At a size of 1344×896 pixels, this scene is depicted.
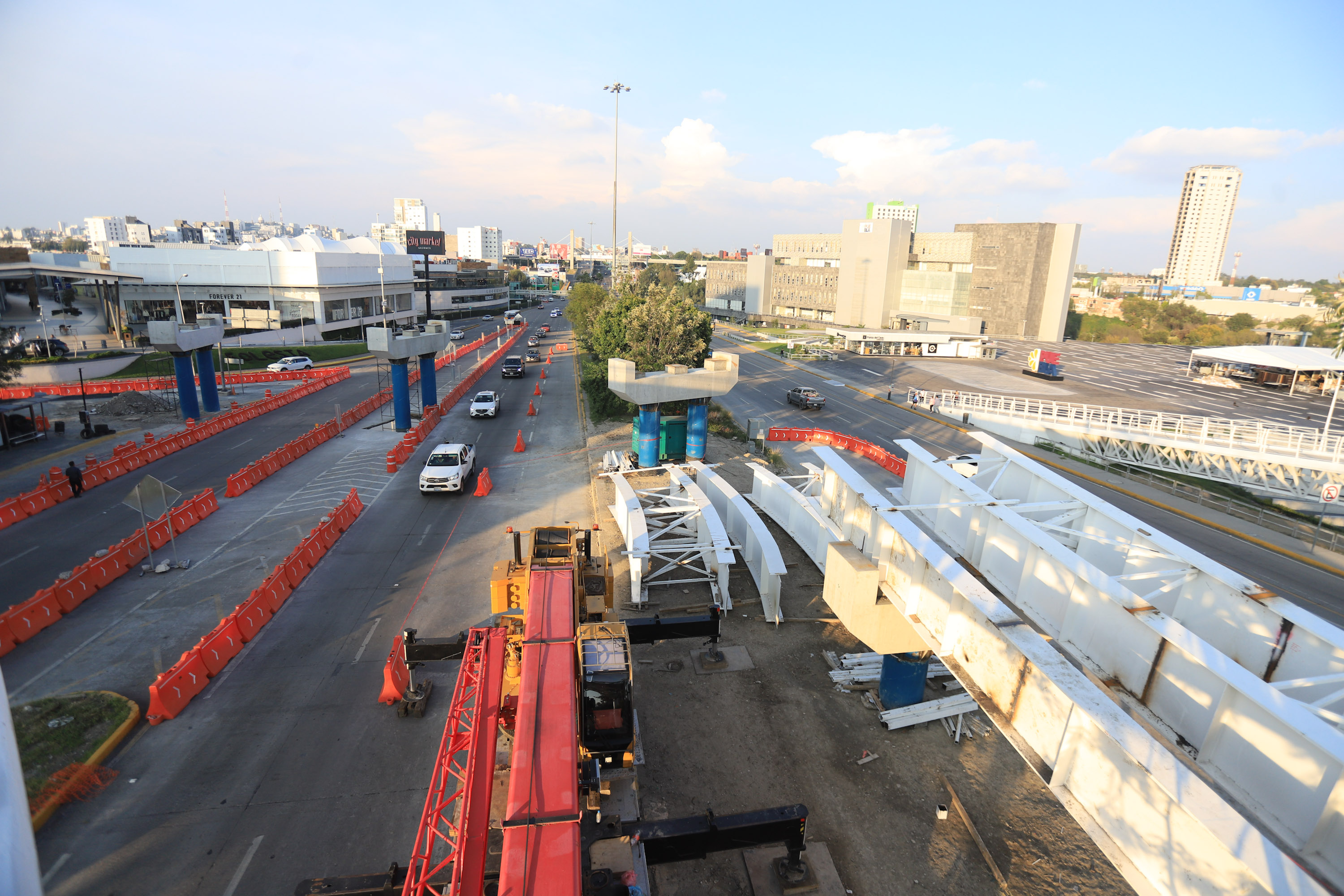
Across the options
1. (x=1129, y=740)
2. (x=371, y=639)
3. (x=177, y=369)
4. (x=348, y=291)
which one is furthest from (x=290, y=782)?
(x=348, y=291)

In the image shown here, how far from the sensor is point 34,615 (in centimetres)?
1375

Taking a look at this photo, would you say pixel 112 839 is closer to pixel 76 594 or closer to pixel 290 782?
pixel 290 782

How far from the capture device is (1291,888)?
3.87 metres

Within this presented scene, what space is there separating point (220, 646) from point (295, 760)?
4056mm

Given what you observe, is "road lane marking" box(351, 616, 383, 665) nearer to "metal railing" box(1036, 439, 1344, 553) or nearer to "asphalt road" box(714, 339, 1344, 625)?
"asphalt road" box(714, 339, 1344, 625)

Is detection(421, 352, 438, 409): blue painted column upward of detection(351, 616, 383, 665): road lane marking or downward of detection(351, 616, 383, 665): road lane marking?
upward

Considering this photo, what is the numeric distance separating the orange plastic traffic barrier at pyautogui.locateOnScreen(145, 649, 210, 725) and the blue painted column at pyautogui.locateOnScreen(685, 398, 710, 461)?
61.1 feet

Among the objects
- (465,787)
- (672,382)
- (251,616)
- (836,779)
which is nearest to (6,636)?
(251,616)

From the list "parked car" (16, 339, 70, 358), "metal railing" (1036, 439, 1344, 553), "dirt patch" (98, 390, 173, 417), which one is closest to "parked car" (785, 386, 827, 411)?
"metal railing" (1036, 439, 1344, 553)

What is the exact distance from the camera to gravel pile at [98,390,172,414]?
3366 cm

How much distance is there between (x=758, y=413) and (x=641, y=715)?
102 feet

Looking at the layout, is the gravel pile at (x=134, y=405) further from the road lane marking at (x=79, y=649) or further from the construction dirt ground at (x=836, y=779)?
the construction dirt ground at (x=836, y=779)

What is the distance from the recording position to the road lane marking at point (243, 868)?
8.17m

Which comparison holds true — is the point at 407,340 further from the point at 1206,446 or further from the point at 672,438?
the point at 1206,446
